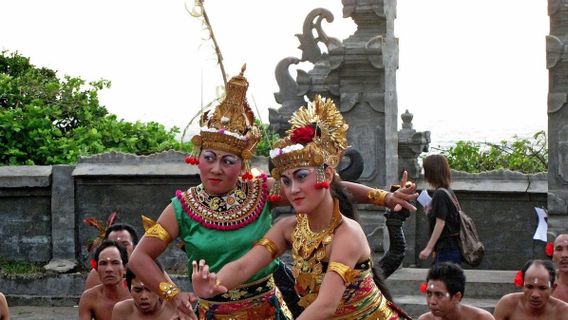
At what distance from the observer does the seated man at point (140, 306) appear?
1034cm

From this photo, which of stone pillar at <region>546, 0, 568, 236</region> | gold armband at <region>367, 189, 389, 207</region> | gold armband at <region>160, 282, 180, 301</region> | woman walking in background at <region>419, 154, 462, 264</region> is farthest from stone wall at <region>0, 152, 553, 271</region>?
gold armband at <region>160, 282, 180, 301</region>

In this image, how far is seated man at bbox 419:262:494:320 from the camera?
10.0 m

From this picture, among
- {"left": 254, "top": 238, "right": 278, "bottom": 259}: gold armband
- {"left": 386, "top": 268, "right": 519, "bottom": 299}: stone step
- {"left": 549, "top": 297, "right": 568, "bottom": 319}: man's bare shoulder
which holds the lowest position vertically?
{"left": 386, "top": 268, "right": 519, "bottom": 299}: stone step

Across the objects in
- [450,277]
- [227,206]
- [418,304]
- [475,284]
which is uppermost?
[227,206]

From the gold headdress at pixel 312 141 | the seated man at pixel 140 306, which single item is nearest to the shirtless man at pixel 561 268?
the seated man at pixel 140 306

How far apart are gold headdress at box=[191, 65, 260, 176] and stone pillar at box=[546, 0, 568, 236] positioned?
5284mm

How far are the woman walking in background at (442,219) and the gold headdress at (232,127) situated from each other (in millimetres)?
4240

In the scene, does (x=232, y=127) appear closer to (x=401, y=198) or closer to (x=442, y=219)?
(x=401, y=198)

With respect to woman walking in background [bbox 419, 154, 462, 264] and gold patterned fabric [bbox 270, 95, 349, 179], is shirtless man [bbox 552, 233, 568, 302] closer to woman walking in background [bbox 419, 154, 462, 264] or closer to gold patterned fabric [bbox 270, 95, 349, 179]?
woman walking in background [bbox 419, 154, 462, 264]

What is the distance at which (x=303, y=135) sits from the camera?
26.6 ft

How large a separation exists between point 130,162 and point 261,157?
4.28 ft

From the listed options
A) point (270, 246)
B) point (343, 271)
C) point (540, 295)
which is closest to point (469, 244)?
point (540, 295)

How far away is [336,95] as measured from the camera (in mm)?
14312

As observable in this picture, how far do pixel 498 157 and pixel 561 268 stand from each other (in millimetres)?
6211
